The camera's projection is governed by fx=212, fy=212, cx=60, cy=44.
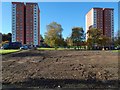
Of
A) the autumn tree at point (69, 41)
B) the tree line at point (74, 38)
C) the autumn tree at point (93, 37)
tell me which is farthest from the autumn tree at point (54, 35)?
the autumn tree at point (93, 37)

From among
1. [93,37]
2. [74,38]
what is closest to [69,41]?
[74,38]

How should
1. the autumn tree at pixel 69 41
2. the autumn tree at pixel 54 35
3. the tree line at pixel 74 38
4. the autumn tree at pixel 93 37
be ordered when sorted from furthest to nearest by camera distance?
the autumn tree at pixel 69 41, the autumn tree at pixel 93 37, the tree line at pixel 74 38, the autumn tree at pixel 54 35

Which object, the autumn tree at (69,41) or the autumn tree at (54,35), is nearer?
the autumn tree at (54,35)

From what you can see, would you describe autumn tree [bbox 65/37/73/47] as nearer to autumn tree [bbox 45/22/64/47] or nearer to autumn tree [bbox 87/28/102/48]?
autumn tree [bbox 87/28/102/48]

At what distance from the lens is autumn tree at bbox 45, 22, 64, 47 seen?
5834 centimetres

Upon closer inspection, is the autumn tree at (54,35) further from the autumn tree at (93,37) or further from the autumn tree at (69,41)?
the autumn tree at (93,37)

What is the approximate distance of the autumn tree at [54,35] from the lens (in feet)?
191

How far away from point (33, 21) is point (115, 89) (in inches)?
3870

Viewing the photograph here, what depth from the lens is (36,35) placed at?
350ft

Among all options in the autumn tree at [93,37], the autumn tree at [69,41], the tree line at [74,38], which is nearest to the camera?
the tree line at [74,38]

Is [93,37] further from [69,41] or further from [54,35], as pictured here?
[54,35]

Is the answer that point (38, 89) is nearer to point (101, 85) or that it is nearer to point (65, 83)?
point (65, 83)

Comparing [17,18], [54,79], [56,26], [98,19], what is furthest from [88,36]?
[54,79]

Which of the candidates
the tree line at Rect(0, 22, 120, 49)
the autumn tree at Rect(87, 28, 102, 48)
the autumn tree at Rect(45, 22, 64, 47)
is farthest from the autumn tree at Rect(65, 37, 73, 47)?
the autumn tree at Rect(45, 22, 64, 47)
